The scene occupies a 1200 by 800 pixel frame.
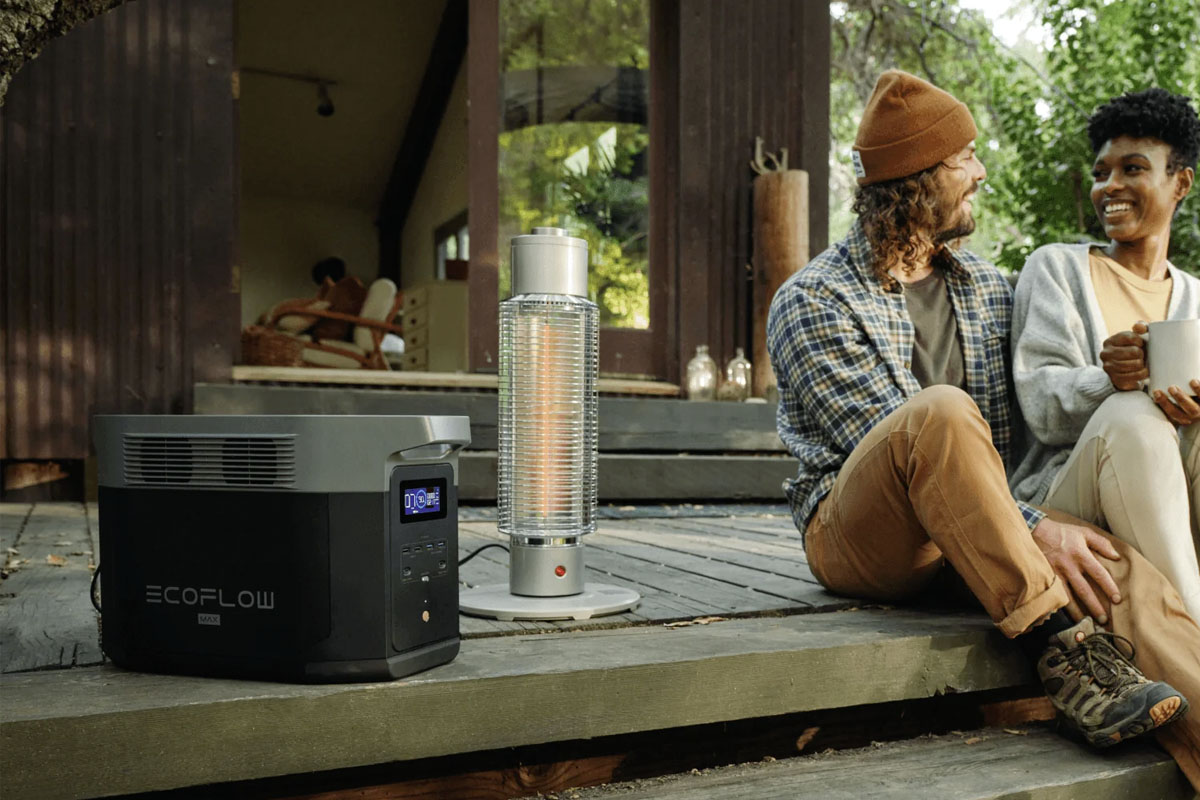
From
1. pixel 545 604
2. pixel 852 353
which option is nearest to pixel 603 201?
pixel 852 353

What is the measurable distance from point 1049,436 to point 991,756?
0.73 metres

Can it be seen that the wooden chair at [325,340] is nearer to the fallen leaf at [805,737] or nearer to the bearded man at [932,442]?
the bearded man at [932,442]

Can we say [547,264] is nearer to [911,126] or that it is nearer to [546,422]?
[546,422]

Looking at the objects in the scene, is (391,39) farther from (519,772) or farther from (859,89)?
(519,772)

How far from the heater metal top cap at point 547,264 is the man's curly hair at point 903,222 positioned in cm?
66

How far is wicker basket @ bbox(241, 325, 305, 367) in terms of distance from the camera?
17.8 ft

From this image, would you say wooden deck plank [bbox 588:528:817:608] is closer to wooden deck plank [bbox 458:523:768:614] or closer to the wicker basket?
wooden deck plank [bbox 458:523:768:614]

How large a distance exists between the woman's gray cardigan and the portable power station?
51.6 inches

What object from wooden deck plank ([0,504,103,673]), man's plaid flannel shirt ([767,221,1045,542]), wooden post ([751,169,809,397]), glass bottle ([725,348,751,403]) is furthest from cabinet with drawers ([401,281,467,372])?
man's plaid flannel shirt ([767,221,1045,542])

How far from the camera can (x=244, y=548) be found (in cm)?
144

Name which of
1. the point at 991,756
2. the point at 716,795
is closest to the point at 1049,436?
the point at 991,756

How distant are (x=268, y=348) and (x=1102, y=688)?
4549 millimetres

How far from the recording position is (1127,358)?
2002mm

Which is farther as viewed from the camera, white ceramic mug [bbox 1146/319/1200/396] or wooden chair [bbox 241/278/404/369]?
wooden chair [bbox 241/278/404/369]
